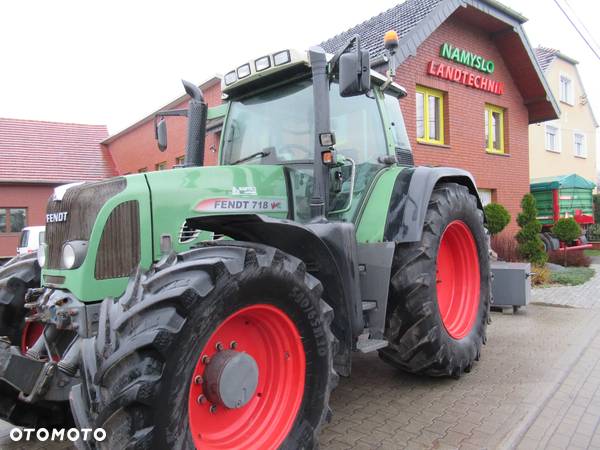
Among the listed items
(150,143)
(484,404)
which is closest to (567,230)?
(484,404)

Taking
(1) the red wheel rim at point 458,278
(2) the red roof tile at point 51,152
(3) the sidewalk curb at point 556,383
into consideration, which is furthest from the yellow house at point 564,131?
(1) the red wheel rim at point 458,278

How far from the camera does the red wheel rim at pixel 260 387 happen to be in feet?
7.79

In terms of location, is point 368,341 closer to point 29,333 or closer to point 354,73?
point 354,73

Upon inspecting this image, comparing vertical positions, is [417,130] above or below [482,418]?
above

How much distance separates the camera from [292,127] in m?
3.70

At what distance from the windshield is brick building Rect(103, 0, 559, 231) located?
5748mm

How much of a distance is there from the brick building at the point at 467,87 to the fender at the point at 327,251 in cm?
694

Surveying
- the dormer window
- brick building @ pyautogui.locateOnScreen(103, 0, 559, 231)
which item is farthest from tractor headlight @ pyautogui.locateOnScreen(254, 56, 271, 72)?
the dormer window

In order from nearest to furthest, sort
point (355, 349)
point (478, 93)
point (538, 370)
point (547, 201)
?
point (355, 349), point (538, 370), point (478, 93), point (547, 201)

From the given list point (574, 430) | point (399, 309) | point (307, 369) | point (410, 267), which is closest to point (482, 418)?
point (574, 430)

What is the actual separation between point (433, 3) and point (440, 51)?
1041mm

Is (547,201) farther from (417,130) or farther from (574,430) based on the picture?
(574,430)

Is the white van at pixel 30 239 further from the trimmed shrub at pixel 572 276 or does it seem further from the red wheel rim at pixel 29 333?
the trimmed shrub at pixel 572 276

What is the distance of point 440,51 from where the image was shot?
11.3 meters
